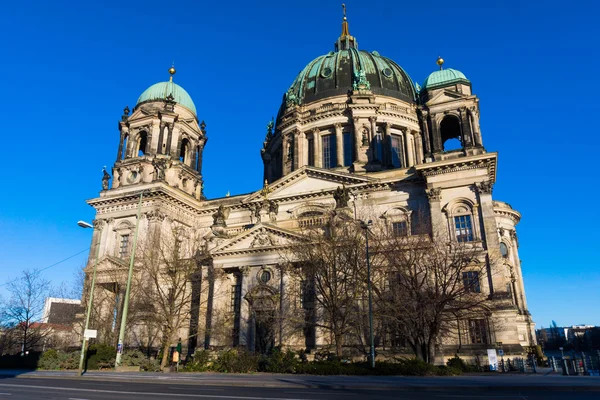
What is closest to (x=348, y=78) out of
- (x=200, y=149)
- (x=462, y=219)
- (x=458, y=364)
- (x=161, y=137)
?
(x=200, y=149)

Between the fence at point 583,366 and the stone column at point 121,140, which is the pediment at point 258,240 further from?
the stone column at point 121,140

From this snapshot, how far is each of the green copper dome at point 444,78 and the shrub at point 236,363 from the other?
29418 mm

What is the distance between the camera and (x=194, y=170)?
5025 cm

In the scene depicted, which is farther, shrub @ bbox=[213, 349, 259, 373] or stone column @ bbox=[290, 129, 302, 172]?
stone column @ bbox=[290, 129, 302, 172]

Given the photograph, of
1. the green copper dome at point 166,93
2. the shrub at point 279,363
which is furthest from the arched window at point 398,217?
the green copper dome at point 166,93

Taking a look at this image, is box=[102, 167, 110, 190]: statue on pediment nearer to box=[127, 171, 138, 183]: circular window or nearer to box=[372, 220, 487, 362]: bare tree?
box=[127, 171, 138, 183]: circular window

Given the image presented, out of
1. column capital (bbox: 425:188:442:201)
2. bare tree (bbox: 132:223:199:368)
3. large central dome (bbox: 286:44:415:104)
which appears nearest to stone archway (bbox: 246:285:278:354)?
bare tree (bbox: 132:223:199:368)

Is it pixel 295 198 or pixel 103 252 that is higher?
pixel 295 198

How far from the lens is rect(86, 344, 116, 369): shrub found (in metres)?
28.8

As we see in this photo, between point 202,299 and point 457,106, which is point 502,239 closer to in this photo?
point 457,106

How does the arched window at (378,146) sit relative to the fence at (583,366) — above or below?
above

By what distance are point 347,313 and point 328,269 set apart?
3.25 m

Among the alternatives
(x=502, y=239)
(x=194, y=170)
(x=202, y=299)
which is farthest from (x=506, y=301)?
(x=194, y=170)

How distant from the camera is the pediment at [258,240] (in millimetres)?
34938
